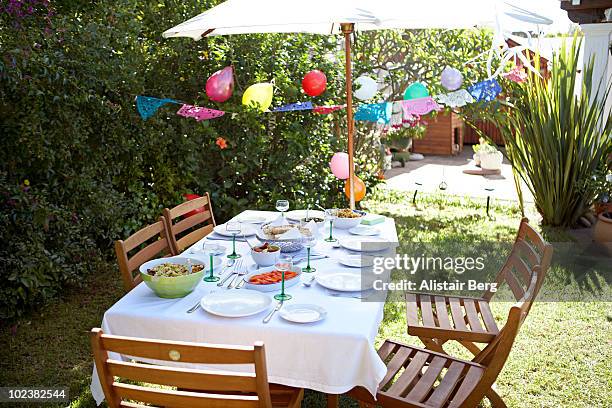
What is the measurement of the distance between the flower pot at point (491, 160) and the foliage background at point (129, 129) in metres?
2.96

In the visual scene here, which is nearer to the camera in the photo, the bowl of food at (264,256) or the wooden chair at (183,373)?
the wooden chair at (183,373)

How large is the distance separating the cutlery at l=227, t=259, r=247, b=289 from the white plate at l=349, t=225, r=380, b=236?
75 cm

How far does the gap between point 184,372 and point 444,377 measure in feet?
4.01

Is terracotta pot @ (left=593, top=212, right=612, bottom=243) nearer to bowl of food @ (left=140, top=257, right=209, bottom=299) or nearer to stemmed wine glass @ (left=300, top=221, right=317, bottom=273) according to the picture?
stemmed wine glass @ (left=300, top=221, right=317, bottom=273)

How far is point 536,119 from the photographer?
20.3 feet

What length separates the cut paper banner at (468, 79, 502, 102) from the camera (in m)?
5.78

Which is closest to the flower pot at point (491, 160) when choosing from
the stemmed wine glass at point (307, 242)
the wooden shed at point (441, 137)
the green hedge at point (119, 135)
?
the wooden shed at point (441, 137)

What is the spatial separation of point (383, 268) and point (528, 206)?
523cm

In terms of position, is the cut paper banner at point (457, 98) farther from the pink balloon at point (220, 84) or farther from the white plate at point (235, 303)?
the white plate at point (235, 303)

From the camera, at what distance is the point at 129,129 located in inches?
203

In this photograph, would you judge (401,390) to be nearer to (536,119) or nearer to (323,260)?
(323,260)

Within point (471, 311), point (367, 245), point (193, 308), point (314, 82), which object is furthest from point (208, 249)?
point (314, 82)

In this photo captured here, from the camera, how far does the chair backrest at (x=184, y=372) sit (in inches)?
72.3

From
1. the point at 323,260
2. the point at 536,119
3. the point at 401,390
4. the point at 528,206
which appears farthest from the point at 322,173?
the point at 401,390
